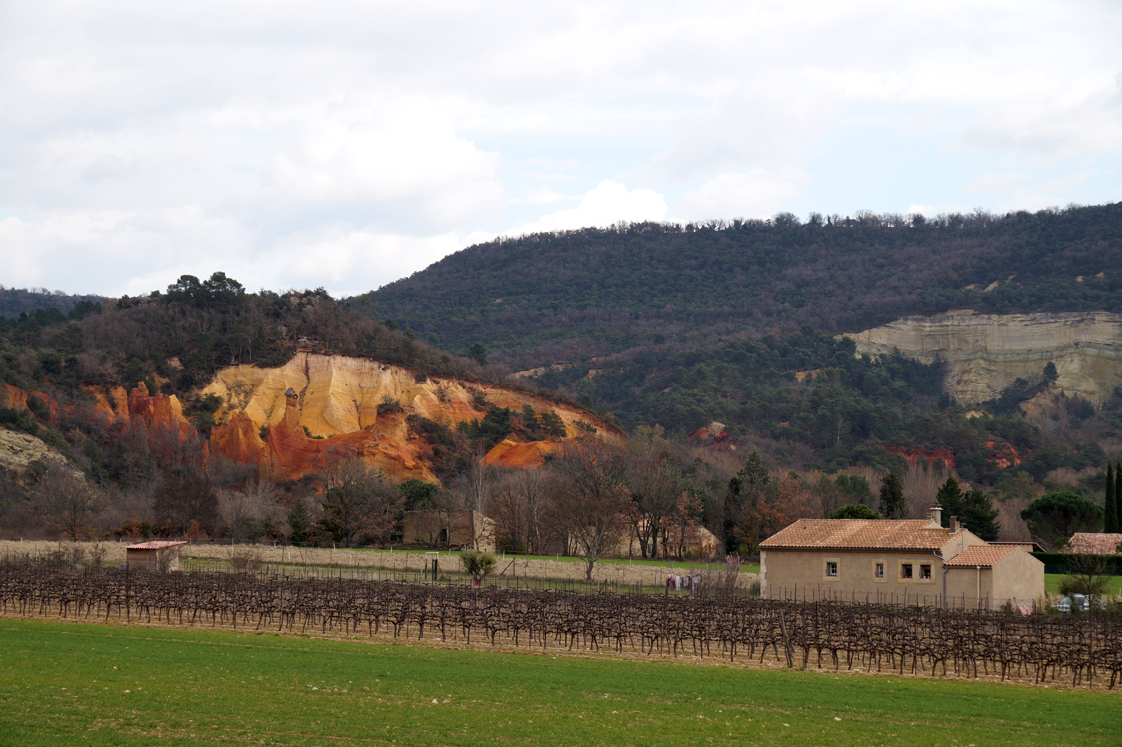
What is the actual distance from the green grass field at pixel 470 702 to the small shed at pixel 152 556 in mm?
21108

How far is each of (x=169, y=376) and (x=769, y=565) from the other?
76.4 meters

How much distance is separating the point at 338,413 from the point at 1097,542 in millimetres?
67131

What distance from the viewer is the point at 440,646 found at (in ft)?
93.4

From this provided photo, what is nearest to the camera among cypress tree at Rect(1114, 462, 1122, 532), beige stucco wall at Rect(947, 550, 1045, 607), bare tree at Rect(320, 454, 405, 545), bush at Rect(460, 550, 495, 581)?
beige stucco wall at Rect(947, 550, 1045, 607)

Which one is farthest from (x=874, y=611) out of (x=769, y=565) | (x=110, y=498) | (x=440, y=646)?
(x=110, y=498)

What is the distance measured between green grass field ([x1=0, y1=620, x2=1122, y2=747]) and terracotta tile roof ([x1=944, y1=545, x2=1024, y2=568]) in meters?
15.1

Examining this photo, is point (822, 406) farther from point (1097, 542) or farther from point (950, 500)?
point (1097, 542)

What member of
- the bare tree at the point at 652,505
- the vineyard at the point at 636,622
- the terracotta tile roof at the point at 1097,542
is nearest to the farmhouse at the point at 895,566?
the vineyard at the point at 636,622

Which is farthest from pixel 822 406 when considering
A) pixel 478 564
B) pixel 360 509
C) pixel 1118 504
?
pixel 478 564

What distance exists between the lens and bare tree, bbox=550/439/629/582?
54594 millimetres

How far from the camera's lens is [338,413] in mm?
97188

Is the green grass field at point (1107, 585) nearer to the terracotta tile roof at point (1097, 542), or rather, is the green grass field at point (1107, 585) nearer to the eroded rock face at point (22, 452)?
the terracotta tile roof at point (1097, 542)

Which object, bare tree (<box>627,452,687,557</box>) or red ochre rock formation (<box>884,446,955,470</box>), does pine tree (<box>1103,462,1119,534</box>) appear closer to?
bare tree (<box>627,452,687,557</box>)

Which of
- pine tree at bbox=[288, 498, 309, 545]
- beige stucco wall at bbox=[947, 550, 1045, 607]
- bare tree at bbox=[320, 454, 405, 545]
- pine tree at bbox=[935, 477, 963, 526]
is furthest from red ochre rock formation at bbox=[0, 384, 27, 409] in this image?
beige stucco wall at bbox=[947, 550, 1045, 607]
